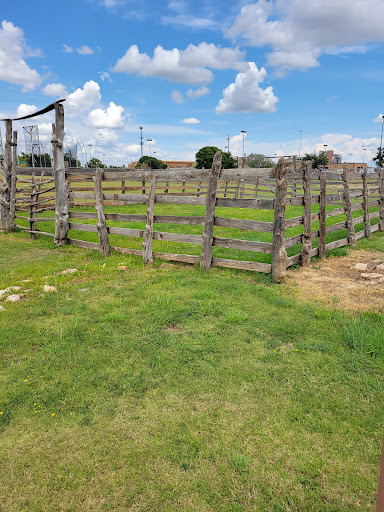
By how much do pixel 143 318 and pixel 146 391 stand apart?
66.1 inches

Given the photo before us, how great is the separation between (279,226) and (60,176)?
20.2 feet

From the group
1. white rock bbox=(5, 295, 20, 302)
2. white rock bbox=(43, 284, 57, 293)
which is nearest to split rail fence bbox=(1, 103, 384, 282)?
white rock bbox=(43, 284, 57, 293)

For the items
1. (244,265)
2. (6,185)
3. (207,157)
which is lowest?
(244,265)

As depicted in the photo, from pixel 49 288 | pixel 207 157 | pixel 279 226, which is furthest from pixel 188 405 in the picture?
pixel 207 157

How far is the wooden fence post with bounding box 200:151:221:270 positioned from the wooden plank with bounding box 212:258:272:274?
0.62ft

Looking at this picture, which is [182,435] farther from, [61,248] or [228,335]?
[61,248]

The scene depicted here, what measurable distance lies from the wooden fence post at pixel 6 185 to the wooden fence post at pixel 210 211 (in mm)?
8236

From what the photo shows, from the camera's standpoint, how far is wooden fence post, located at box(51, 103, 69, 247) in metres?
9.20

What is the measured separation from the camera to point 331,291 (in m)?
6.18

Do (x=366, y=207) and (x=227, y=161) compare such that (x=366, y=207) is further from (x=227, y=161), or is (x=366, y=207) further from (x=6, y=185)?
(x=227, y=161)

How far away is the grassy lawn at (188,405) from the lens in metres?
2.34

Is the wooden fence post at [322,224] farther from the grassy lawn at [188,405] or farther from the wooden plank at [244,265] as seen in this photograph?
the grassy lawn at [188,405]

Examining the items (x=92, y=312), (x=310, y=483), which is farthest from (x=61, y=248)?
(x=310, y=483)

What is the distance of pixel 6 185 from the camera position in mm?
12133
